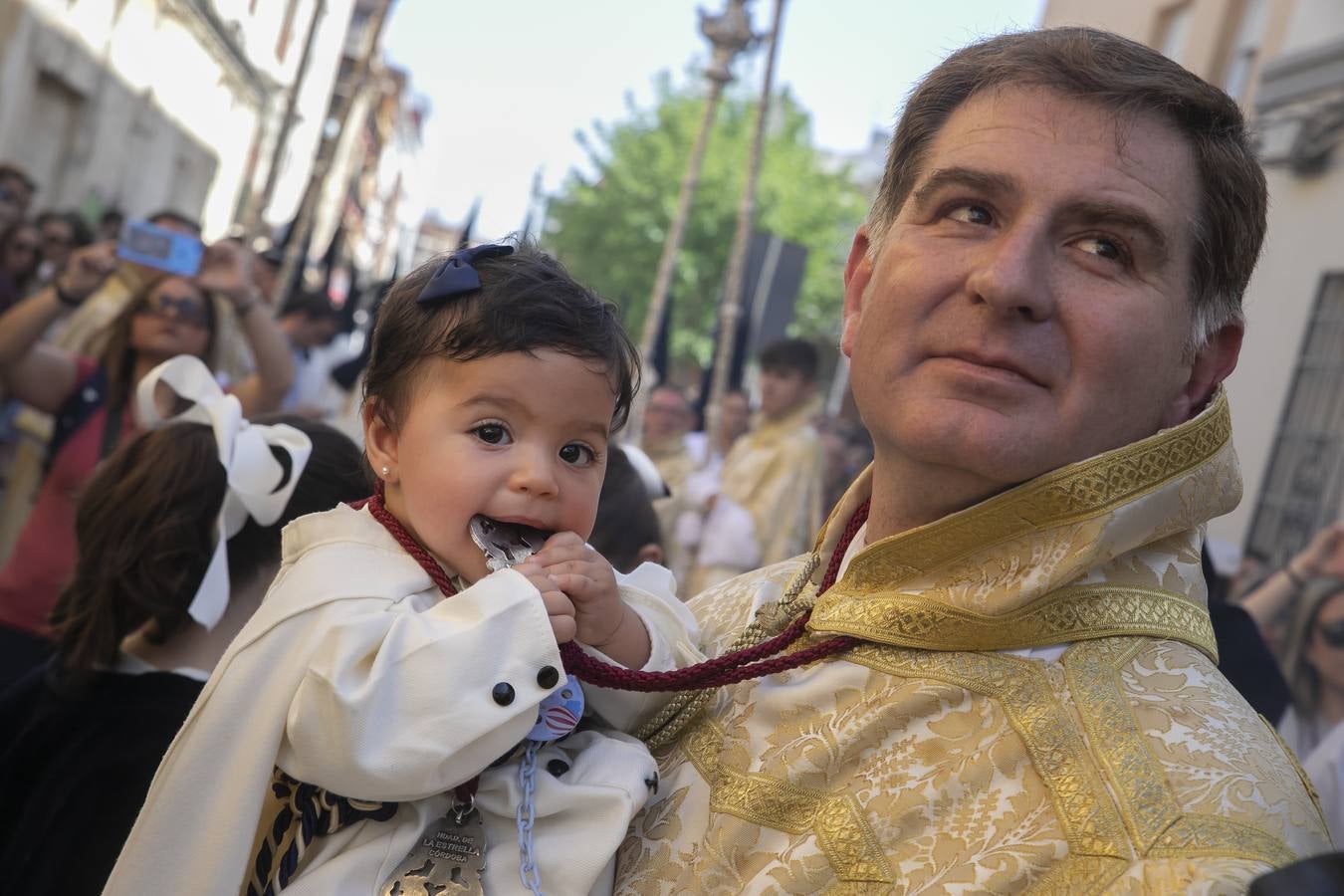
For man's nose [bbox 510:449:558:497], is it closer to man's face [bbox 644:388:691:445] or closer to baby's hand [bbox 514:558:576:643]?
baby's hand [bbox 514:558:576:643]

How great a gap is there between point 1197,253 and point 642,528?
6.50 feet

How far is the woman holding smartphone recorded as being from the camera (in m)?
4.41

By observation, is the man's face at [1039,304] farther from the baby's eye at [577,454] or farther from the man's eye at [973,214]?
the baby's eye at [577,454]

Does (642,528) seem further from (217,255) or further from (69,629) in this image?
(217,255)

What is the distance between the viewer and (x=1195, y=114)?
2174 millimetres

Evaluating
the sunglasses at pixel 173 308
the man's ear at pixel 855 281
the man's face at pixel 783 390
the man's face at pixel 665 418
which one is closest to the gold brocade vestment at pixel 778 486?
the man's face at pixel 783 390

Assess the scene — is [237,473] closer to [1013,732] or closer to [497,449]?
[497,449]

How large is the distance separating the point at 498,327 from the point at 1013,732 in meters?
1.01

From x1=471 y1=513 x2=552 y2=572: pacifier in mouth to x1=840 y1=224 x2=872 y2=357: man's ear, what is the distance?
2.14 feet

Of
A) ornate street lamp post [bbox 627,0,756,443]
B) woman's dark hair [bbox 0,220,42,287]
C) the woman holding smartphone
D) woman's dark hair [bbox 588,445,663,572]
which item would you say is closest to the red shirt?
the woman holding smartphone

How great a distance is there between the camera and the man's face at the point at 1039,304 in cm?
204

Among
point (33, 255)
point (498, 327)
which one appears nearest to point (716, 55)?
point (33, 255)

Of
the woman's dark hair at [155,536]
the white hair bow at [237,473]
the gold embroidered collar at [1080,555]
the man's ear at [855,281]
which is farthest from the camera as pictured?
the woman's dark hair at [155,536]

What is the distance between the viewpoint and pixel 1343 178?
38.5 ft
